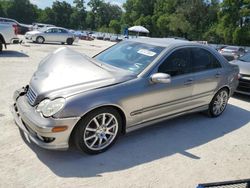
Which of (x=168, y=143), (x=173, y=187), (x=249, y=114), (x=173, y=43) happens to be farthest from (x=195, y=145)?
(x=249, y=114)

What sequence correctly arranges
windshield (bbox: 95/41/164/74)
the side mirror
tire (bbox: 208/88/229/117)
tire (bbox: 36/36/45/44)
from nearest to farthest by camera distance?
the side mirror → windshield (bbox: 95/41/164/74) → tire (bbox: 208/88/229/117) → tire (bbox: 36/36/45/44)

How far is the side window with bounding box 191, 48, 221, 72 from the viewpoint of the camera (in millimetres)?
5543

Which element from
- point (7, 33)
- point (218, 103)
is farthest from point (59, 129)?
point (7, 33)

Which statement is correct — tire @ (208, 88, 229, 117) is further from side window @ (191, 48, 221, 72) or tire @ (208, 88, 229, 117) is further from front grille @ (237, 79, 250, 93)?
Result: front grille @ (237, 79, 250, 93)

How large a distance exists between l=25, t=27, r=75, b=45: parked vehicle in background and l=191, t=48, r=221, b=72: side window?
1856cm

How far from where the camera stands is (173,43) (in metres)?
5.30

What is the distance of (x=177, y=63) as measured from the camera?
5156 millimetres

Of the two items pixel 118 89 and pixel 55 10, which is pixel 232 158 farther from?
pixel 55 10

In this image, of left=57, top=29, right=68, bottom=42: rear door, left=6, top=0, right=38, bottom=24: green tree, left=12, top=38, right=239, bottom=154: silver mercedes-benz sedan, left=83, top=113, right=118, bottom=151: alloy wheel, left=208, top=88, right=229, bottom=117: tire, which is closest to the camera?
left=12, top=38, right=239, bottom=154: silver mercedes-benz sedan

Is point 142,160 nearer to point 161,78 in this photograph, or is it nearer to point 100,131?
point 100,131

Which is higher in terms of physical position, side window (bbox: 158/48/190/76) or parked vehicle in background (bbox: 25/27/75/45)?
side window (bbox: 158/48/190/76)

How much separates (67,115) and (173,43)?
247 cm

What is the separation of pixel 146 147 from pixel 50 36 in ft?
66.4

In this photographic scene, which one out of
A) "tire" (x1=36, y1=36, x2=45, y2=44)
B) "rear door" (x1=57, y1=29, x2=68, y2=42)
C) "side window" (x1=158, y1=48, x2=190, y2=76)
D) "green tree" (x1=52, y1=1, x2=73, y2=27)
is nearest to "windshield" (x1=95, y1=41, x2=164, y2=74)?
"side window" (x1=158, y1=48, x2=190, y2=76)
